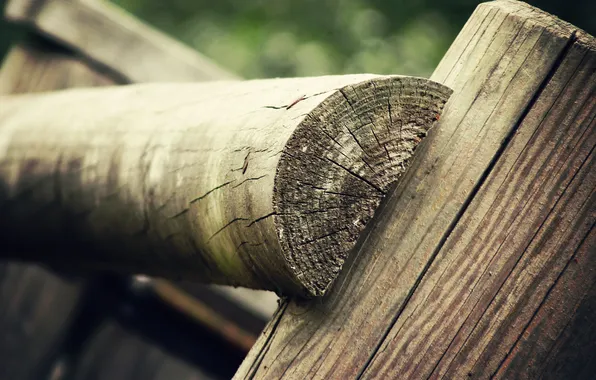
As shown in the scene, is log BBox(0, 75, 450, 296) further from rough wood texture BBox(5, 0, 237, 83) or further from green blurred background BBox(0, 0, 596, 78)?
green blurred background BBox(0, 0, 596, 78)

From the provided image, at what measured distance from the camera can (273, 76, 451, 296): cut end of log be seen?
44.7 inches

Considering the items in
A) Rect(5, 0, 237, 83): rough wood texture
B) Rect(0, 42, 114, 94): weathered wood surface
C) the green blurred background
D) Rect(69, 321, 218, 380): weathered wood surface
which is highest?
the green blurred background

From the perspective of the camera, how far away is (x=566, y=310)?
1233 mm

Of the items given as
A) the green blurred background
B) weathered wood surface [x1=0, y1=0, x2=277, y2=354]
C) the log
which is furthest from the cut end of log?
the green blurred background

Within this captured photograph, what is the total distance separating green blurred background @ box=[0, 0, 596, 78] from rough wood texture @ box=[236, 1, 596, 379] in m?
4.77

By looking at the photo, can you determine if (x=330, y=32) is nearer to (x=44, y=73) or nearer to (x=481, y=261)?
(x=44, y=73)

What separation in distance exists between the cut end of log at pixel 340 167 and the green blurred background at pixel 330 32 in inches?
189

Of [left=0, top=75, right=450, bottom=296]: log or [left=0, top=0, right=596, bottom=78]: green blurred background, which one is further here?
[left=0, top=0, right=596, bottom=78]: green blurred background

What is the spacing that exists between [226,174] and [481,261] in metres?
0.45

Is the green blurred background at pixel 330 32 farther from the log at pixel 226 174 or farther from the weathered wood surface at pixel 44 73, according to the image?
the log at pixel 226 174

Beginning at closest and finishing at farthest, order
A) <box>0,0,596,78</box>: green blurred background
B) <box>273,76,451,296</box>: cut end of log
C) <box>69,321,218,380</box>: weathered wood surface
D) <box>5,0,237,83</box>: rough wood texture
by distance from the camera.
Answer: <box>273,76,451,296</box>: cut end of log → <box>5,0,237,83</box>: rough wood texture → <box>69,321,218,380</box>: weathered wood surface → <box>0,0,596,78</box>: green blurred background

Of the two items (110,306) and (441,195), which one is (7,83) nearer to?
(110,306)

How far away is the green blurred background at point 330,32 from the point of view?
628 centimetres

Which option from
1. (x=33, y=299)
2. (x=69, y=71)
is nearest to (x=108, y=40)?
(x=69, y=71)
